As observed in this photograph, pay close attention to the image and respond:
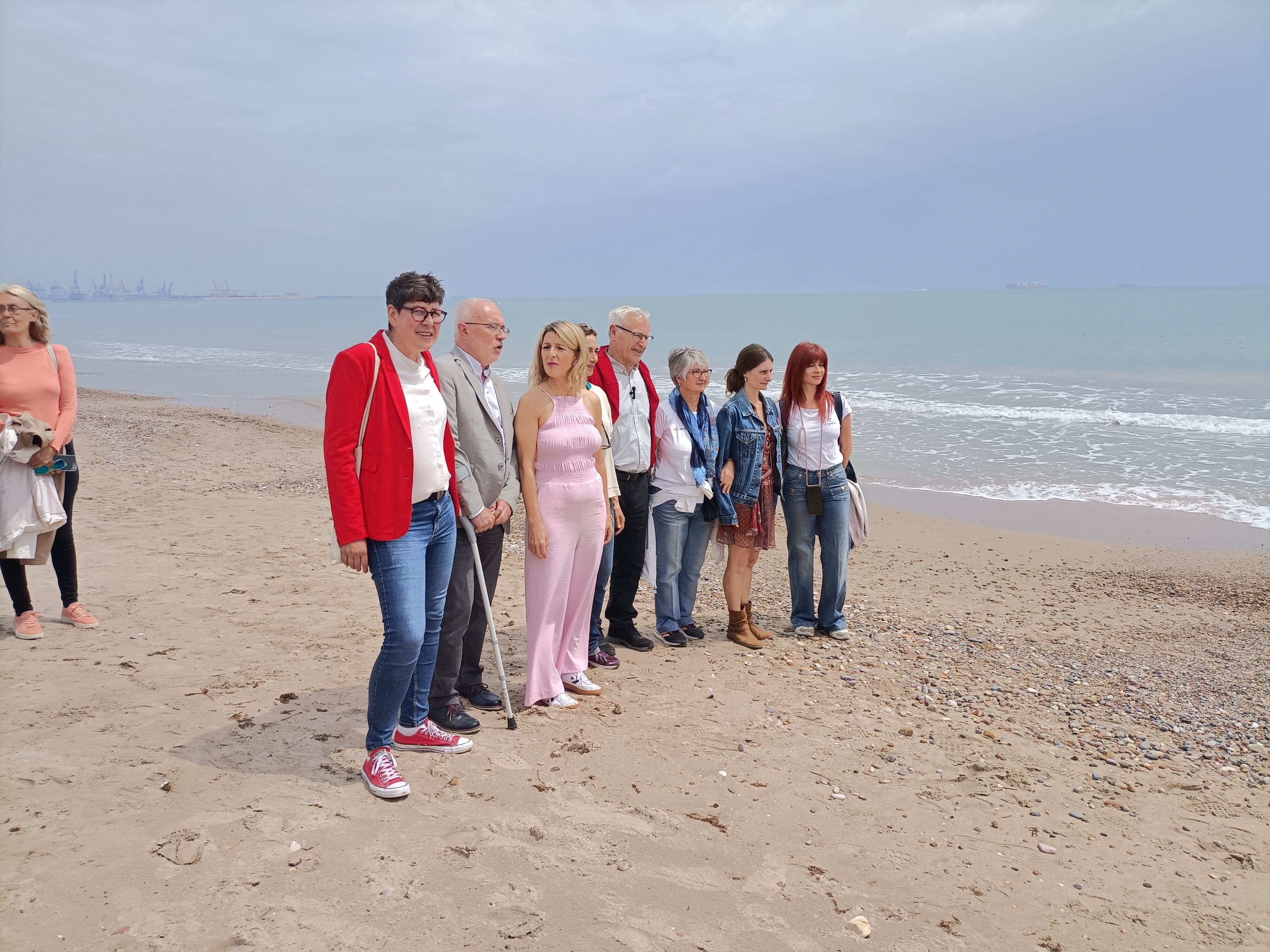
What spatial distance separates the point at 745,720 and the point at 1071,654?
2.68 m

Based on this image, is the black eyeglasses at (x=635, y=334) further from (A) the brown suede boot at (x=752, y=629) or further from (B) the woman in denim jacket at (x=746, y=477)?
(A) the brown suede boot at (x=752, y=629)

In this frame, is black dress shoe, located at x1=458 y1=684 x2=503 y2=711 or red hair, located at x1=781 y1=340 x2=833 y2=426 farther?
red hair, located at x1=781 y1=340 x2=833 y2=426

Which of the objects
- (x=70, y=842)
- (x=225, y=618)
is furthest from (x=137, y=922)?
(x=225, y=618)

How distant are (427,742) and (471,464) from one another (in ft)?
4.09

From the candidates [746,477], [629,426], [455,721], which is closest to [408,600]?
[455,721]

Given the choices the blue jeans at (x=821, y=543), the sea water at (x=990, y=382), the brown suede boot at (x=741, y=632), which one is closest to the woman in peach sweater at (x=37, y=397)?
the brown suede boot at (x=741, y=632)

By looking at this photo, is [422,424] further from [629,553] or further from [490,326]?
[629,553]

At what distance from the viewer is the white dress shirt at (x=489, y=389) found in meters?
3.98

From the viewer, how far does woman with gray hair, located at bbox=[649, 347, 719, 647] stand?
5.20 meters

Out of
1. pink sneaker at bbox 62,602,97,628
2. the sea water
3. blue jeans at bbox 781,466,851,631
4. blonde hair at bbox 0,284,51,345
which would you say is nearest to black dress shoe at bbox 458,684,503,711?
blue jeans at bbox 781,466,851,631

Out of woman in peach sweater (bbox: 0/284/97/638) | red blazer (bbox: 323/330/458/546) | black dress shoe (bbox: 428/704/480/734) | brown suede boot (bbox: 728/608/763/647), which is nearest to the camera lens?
red blazer (bbox: 323/330/458/546)

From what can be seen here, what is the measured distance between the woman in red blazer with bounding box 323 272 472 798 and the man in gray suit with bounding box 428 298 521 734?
28cm

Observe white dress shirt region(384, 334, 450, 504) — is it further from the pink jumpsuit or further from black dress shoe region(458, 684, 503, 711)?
black dress shoe region(458, 684, 503, 711)

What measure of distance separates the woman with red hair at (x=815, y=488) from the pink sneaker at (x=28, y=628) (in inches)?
176
